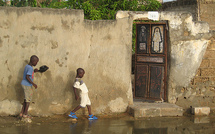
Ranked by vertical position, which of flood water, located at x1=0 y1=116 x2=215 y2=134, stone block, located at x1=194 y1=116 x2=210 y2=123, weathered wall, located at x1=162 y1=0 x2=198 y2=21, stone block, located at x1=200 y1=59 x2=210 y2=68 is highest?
weathered wall, located at x1=162 y1=0 x2=198 y2=21

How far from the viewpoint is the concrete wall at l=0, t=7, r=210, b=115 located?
5.68 m

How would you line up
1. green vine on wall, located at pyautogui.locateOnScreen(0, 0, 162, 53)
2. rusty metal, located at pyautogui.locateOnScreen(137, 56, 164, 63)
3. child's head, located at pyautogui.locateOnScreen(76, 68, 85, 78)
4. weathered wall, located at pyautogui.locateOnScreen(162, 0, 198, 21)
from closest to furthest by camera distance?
1. child's head, located at pyautogui.locateOnScreen(76, 68, 85, 78)
2. rusty metal, located at pyautogui.locateOnScreen(137, 56, 164, 63)
3. green vine on wall, located at pyautogui.locateOnScreen(0, 0, 162, 53)
4. weathered wall, located at pyautogui.locateOnScreen(162, 0, 198, 21)

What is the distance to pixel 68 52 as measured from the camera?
5906 millimetres

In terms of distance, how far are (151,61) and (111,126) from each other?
2275 mm

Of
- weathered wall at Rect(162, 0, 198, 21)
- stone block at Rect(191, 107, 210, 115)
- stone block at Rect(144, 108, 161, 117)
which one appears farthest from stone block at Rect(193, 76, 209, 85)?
weathered wall at Rect(162, 0, 198, 21)

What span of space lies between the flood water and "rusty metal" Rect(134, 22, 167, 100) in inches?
41.4

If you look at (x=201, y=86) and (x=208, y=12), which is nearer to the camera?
(x=201, y=86)

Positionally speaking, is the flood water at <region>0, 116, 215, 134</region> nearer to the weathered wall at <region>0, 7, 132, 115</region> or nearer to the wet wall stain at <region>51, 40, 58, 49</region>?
the weathered wall at <region>0, 7, 132, 115</region>

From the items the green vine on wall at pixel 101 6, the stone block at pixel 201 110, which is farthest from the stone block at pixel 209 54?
the green vine on wall at pixel 101 6

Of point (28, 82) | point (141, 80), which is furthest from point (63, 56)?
point (141, 80)

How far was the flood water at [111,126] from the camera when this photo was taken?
484 cm

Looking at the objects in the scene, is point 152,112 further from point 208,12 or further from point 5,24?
point 208,12

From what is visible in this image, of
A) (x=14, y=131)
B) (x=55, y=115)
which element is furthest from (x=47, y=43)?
(x=14, y=131)

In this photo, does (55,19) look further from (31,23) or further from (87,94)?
(87,94)
